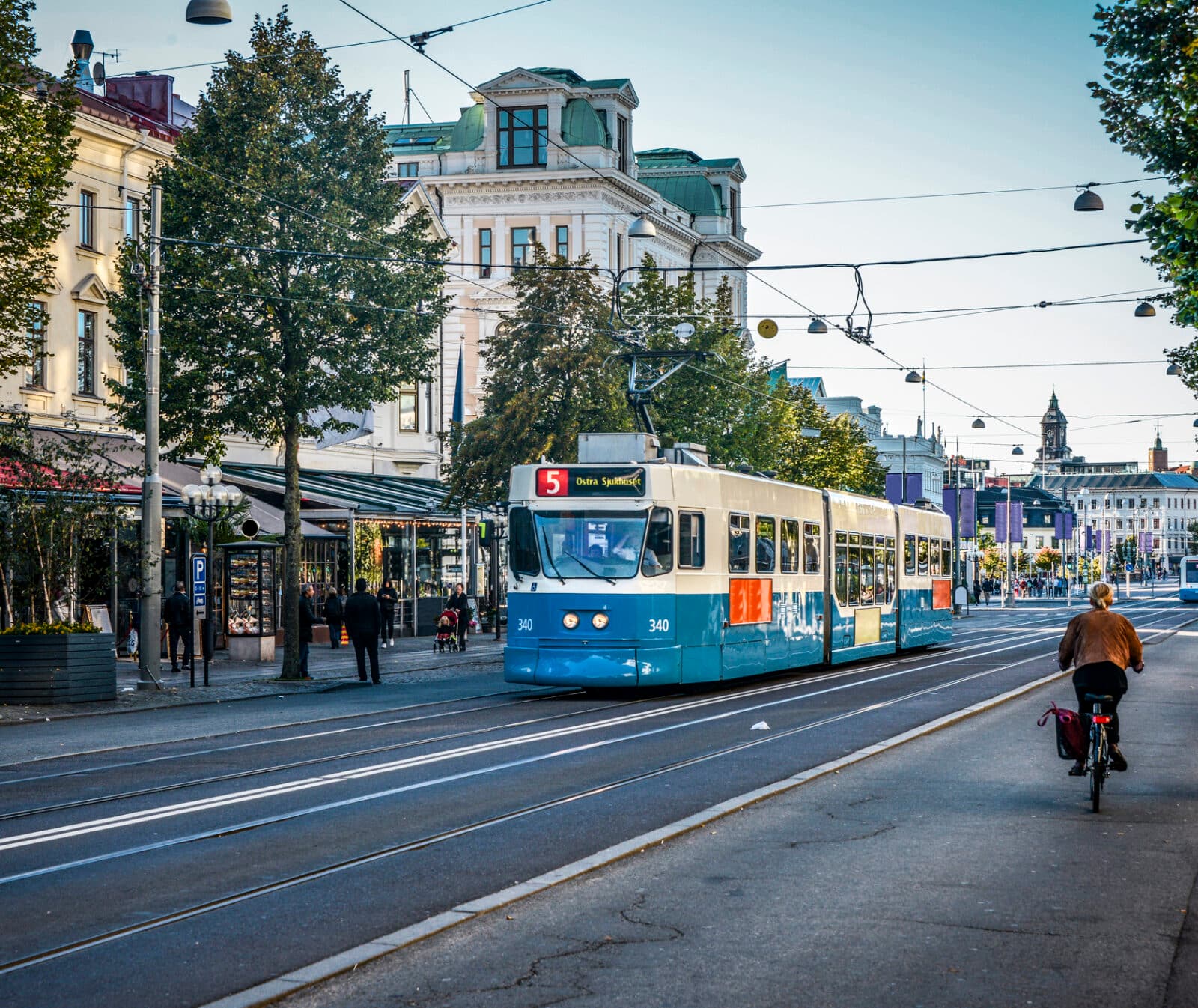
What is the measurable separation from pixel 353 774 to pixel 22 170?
1175 cm

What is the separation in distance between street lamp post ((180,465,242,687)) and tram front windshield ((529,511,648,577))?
6798 millimetres

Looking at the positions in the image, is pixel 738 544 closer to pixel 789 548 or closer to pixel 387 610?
pixel 789 548

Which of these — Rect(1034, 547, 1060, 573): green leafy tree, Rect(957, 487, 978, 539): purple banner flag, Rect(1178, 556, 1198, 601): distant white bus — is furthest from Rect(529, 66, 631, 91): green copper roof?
Rect(1034, 547, 1060, 573): green leafy tree

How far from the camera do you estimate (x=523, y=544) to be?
22703 mm

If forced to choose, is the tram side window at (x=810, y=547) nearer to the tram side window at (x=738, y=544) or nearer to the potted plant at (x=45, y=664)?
the tram side window at (x=738, y=544)

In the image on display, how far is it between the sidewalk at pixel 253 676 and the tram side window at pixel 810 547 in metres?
7.21

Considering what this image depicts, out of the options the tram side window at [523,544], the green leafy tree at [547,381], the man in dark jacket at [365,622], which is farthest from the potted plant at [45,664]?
the green leafy tree at [547,381]

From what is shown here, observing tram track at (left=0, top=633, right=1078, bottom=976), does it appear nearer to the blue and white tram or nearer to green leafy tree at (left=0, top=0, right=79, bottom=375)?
the blue and white tram

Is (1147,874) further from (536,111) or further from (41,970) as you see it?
(536,111)

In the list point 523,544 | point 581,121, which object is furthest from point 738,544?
point 581,121

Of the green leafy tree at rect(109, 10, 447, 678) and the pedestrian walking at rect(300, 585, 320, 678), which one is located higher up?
the green leafy tree at rect(109, 10, 447, 678)

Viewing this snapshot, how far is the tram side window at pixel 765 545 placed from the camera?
2539 cm

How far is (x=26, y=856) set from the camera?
10.3 meters

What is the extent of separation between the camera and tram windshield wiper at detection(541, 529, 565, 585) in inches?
879
